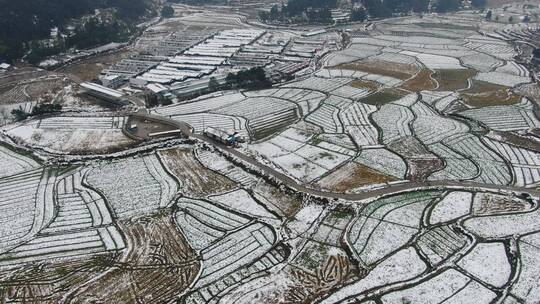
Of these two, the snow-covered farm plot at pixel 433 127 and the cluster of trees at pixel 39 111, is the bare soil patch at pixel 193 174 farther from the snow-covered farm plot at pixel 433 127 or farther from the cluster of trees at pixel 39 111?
the snow-covered farm plot at pixel 433 127

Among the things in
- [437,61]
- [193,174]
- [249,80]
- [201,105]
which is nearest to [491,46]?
[437,61]

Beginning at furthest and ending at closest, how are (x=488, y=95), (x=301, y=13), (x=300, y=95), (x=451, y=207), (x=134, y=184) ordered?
A: (x=301, y=13) < (x=300, y=95) < (x=488, y=95) < (x=134, y=184) < (x=451, y=207)

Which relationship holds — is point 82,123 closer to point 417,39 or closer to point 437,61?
point 437,61

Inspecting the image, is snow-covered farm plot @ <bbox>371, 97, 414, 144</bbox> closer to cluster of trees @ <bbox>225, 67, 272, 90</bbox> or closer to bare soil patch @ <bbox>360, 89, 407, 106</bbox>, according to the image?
bare soil patch @ <bbox>360, 89, 407, 106</bbox>

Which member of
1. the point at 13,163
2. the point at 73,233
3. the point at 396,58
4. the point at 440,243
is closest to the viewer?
the point at 440,243

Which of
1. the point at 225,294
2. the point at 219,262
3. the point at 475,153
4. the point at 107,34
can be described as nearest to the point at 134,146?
the point at 219,262

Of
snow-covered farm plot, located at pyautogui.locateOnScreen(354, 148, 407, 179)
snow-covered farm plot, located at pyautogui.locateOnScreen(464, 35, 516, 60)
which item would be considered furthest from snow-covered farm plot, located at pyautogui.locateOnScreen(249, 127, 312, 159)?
snow-covered farm plot, located at pyautogui.locateOnScreen(464, 35, 516, 60)

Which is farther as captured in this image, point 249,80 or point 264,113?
point 249,80
